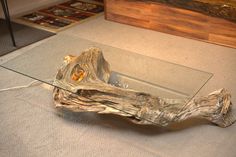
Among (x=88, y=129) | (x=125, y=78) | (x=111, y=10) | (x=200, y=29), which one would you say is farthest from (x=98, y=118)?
(x=111, y=10)

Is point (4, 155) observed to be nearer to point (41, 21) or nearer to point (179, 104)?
point (179, 104)

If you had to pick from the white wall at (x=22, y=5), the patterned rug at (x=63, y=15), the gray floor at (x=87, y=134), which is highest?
the white wall at (x=22, y=5)

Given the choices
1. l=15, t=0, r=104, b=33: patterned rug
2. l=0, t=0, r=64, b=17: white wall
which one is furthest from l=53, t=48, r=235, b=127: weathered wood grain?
l=0, t=0, r=64, b=17: white wall

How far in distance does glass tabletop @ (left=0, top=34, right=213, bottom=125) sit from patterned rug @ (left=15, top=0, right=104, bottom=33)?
1.03 m

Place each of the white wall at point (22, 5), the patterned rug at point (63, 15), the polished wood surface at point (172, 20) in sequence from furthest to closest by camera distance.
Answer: the white wall at point (22, 5), the patterned rug at point (63, 15), the polished wood surface at point (172, 20)

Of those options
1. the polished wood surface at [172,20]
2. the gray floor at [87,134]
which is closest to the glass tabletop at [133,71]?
the gray floor at [87,134]

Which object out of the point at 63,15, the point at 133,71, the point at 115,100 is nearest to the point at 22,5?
the point at 63,15

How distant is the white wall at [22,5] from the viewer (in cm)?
330

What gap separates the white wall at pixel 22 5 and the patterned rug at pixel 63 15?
0.13 metres

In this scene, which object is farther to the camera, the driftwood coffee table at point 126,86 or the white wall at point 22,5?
the white wall at point 22,5

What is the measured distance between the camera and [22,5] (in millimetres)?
3404

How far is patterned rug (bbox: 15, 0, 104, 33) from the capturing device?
3045 mm

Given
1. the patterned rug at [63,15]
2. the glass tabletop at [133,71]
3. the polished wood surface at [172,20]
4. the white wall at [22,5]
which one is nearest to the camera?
the glass tabletop at [133,71]

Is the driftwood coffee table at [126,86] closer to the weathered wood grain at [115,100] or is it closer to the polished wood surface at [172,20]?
→ the weathered wood grain at [115,100]
